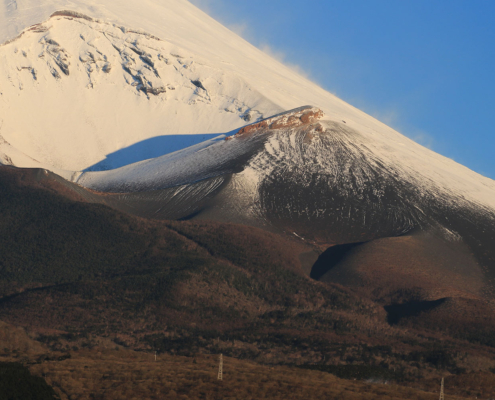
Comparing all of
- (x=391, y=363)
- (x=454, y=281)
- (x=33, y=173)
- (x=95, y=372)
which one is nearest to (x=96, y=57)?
(x=33, y=173)

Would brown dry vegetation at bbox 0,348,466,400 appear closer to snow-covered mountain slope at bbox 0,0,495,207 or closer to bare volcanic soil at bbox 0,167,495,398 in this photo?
bare volcanic soil at bbox 0,167,495,398

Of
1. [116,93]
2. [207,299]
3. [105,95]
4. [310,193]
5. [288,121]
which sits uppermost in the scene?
[116,93]

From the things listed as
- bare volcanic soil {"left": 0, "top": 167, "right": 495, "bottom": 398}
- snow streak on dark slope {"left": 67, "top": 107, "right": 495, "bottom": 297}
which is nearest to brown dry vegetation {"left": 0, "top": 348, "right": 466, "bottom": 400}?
bare volcanic soil {"left": 0, "top": 167, "right": 495, "bottom": 398}

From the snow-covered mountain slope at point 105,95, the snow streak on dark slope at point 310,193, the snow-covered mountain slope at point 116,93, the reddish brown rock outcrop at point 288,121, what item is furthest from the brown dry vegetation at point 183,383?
the snow-covered mountain slope at point 105,95

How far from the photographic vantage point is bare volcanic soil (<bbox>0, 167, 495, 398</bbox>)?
58.8 metres

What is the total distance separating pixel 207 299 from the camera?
74.3 m

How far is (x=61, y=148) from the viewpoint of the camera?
148 m

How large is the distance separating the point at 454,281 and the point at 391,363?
34.2m

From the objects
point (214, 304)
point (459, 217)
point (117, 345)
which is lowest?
point (117, 345)

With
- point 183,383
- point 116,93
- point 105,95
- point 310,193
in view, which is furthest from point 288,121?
point 183,383

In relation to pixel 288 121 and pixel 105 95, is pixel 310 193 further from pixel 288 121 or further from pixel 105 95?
pixel 105 95

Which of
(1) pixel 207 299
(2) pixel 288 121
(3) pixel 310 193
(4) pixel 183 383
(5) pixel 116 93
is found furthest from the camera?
(5) pixel 116 93

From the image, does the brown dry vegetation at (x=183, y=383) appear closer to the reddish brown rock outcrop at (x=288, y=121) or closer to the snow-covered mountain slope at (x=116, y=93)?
the reddish brown rock outcrop at (x=288, y=121)

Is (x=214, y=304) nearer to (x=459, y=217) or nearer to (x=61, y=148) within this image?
(x=459, y=217)
